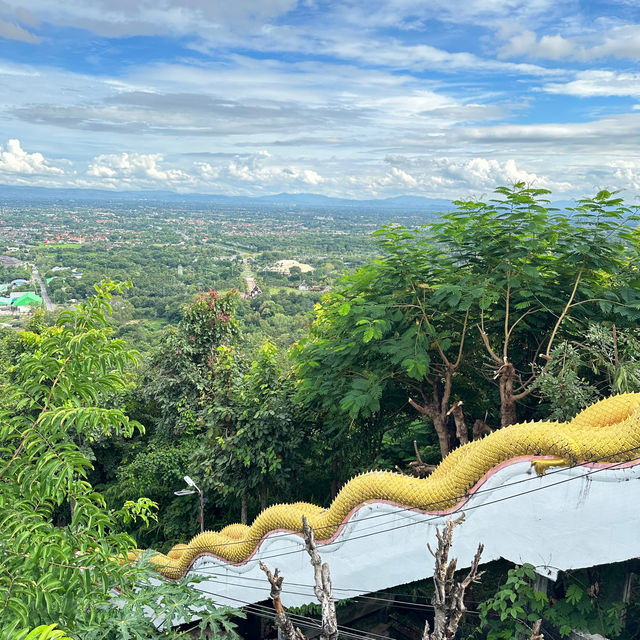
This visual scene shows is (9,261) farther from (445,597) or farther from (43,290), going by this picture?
(445,597)

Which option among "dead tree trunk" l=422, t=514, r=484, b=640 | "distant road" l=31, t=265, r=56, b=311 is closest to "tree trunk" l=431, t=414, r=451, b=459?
"dead tree trunk" l=422, t=514, r=484, b=640

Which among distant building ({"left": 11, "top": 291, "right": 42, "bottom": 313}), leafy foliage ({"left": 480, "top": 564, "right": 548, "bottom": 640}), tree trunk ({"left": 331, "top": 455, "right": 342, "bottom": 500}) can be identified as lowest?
distant building ({"left": 11, "top": 291, "right": 42, "bottom": 313})

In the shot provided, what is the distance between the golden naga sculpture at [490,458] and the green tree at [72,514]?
905mm

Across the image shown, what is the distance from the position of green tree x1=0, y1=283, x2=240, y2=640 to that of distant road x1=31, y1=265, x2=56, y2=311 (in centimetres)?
9381

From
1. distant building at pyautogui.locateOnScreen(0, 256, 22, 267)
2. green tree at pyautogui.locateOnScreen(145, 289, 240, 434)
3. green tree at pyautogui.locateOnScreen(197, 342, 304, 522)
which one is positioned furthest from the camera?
distant building at pyautogui.locateOnScreen(0, 256, 22, 267)

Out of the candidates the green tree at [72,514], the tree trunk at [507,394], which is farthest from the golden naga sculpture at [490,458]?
the tree trunk at [507,394]

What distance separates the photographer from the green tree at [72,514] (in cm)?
393

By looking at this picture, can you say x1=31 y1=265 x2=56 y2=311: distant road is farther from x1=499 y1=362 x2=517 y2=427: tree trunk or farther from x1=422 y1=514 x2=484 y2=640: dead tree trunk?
x1=422 y1=514 x2=484 y2=640: dead tree trunk

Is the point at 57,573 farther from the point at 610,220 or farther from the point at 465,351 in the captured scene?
the point at 610,220

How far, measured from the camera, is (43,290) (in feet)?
358

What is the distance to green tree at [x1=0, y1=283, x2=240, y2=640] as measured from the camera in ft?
12.9

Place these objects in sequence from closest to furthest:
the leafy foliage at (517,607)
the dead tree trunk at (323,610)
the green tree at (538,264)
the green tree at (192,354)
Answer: the dead tree trunk at (323,610), the leafy foliage at (517,607), the green tree at (538,264), the green tree at (192,354)

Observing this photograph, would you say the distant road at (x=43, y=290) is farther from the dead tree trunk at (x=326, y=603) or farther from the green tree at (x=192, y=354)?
the dead tree trunk at (x=326, y=603)

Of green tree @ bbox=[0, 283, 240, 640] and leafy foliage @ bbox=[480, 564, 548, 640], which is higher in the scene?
green tree @ bbox=[0, 283, 240, 640]
